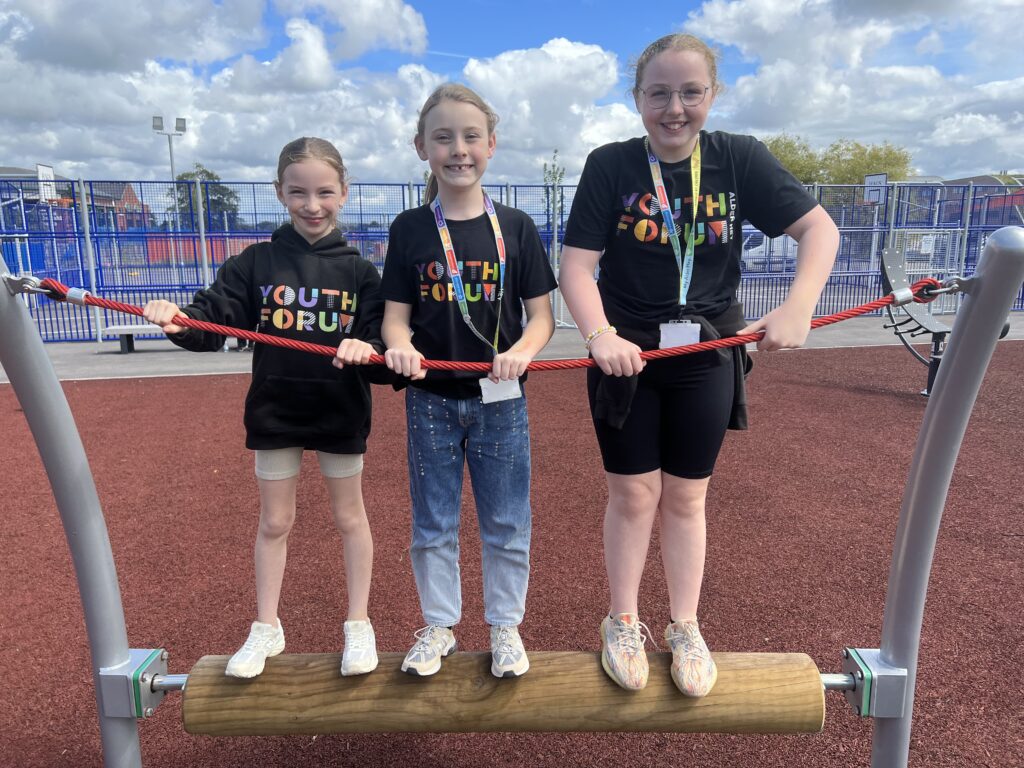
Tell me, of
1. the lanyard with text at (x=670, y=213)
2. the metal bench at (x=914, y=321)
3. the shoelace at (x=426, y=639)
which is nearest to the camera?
the lanyard with text at (x=670, y=213)

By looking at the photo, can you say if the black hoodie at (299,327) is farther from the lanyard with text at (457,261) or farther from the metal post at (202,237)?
the metal post at (202,237)

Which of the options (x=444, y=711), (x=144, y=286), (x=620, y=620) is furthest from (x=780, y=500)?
(x=144, y=286)

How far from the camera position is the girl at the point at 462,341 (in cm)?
197

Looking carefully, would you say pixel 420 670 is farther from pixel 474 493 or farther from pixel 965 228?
pixel 965 228

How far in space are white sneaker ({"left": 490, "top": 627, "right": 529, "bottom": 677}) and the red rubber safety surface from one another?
199mm

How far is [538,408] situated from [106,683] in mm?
5197

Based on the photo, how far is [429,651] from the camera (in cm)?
202

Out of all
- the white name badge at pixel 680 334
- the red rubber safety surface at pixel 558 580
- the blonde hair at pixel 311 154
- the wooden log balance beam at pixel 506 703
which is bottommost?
the red rubber safety surface at pixel 558 580

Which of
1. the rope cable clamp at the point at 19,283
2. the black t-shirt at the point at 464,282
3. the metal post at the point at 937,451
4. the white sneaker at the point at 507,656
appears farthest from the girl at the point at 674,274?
the rope cable clamp at the point at 19,283

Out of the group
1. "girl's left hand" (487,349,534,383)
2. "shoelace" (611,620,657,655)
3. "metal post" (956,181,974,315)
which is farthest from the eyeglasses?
"metal post" (956,181,974,315)

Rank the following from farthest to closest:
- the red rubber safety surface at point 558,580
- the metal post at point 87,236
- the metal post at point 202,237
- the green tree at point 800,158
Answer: the green tree at point 800,158 → the metal post at point 202,237 → the metal post at point 87,236 → the red rubber safety surface at point 558,580

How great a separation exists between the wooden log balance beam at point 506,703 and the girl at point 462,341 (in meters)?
0.08

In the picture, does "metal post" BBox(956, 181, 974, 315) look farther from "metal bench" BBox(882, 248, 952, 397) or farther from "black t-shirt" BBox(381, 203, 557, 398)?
"black t-shirt" BBox(381, 203, 557, 398)

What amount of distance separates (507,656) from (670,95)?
152 cm
